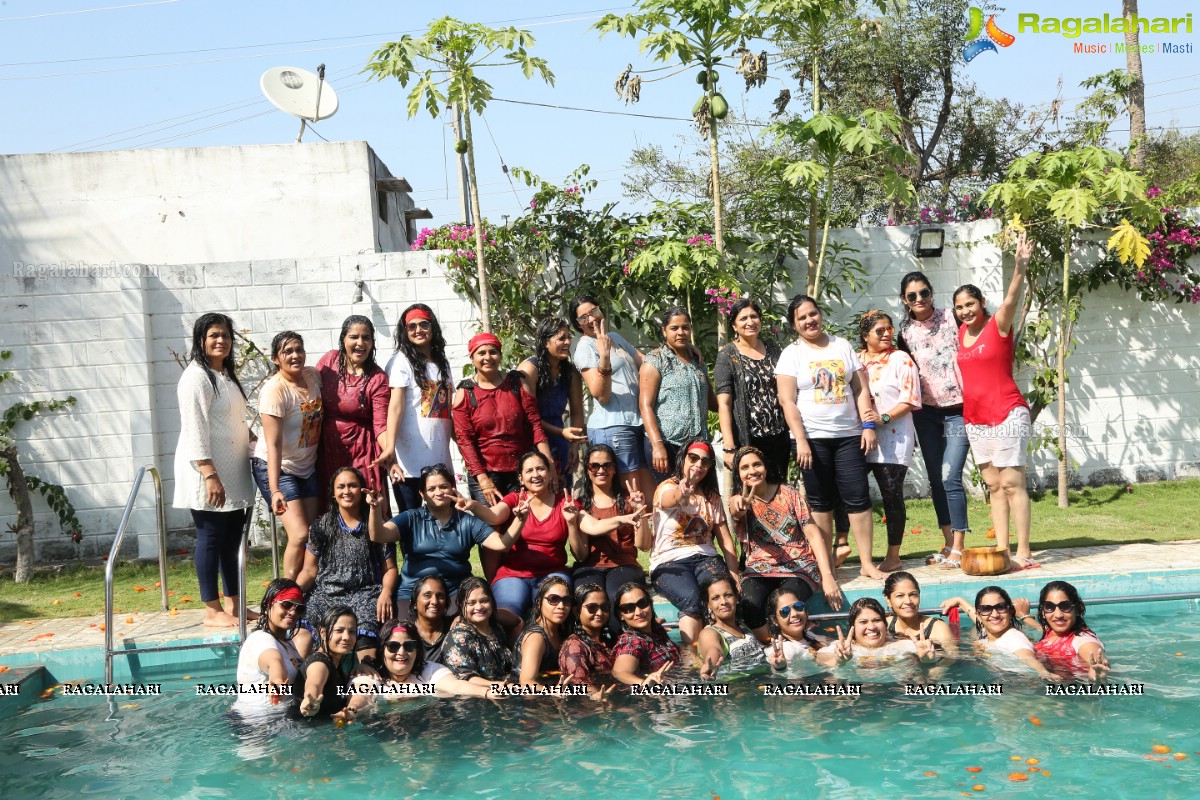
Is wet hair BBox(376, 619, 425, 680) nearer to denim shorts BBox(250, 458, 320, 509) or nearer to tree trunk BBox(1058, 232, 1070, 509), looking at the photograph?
denim shorts BBox(250, 458, 320, 509)

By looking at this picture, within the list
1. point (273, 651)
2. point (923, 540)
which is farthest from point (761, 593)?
point (273, 651)

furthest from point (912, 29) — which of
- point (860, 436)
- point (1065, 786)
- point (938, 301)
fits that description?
point (1065, 786)

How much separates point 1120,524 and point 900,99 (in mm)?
12498

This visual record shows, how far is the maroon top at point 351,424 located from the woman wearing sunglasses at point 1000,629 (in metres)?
3.09

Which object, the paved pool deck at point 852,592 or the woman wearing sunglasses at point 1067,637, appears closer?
the woman wearing sunglasses at point 1067,637

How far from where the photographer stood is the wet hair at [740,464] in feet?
18.9

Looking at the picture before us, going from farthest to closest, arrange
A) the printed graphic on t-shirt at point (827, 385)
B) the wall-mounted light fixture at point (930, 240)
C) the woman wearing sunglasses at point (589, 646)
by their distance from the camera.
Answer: the wall-mounted light fixture at point (930, 240)
the printed graphic on t-shirt at point (827, 385)
the woman wearing sunglasses at point (589, 646)

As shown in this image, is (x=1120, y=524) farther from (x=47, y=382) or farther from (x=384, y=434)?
(x=47, y=382)

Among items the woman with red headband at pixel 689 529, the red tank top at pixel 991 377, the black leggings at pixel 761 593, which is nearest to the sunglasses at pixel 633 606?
the woman with red headband at pixel 689 529

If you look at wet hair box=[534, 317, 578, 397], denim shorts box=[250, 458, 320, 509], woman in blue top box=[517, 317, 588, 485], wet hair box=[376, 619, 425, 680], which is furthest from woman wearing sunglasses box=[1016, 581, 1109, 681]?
denim shorts box=[250, 458, 320, 509]

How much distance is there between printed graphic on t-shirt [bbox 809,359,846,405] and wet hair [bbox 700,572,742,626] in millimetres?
1135

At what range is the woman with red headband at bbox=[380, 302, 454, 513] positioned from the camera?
5891mm

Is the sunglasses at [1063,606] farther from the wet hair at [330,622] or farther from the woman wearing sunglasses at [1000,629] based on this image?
the wet hair at [330,622]

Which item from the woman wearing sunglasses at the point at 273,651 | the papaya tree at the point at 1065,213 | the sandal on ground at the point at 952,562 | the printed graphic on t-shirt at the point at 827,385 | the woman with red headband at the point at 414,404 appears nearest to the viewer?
the woman wearing sunglasses at the point at 273,651
